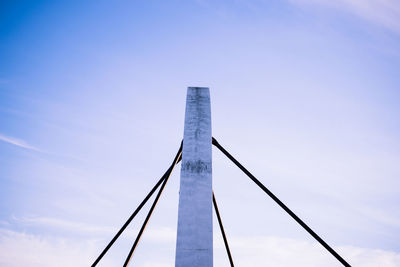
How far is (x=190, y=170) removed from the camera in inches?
209

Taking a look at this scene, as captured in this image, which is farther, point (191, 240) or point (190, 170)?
point (190, 170)

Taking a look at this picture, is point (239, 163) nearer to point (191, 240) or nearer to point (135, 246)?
point (191, 240)

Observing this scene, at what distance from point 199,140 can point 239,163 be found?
1289 millimetres

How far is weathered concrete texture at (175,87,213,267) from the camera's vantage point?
4.55 metres

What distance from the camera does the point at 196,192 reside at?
507 cm

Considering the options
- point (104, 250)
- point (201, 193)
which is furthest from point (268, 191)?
point (104, 250)

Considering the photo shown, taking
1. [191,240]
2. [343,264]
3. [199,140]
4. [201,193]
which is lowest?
[343,264]

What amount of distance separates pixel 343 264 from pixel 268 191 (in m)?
1.94

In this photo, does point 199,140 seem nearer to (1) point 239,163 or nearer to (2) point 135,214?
(1) point 239,163

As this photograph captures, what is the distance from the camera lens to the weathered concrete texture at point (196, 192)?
4.55m

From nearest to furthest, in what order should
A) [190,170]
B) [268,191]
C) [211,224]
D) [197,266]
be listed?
1. [197,266]
2. [211,224]
3. [190,170]
4. [268,191]

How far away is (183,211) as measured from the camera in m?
4.86

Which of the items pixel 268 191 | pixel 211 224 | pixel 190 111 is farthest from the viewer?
pixel 190 111

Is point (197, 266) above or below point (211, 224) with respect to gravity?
below
